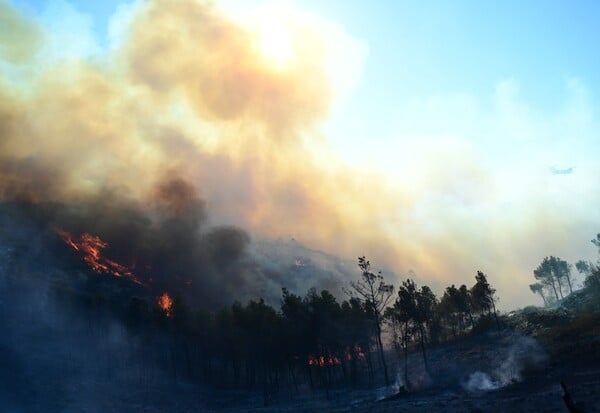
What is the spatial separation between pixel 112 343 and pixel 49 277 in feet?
244

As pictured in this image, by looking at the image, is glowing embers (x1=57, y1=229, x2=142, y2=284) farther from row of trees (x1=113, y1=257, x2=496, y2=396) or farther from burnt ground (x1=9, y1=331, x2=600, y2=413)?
burnt ground (x1=9, y1=331, x2=600, y2=413)

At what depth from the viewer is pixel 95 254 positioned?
18925 cm

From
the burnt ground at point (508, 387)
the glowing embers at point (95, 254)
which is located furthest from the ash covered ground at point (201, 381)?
the glowing embers at point (95, 254)

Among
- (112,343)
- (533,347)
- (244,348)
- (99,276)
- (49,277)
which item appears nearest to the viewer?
(533,347)

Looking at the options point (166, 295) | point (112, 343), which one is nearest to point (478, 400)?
point (112, 343)

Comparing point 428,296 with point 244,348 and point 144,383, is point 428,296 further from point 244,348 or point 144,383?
point 144,383

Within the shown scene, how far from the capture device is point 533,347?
6044cm

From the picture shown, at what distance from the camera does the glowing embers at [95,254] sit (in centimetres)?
18112

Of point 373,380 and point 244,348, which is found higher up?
point 244,348

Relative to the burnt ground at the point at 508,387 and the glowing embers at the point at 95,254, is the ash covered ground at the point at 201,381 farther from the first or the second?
the glowing embers at the point at 95,254

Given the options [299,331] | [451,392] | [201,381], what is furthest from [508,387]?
[201,381]

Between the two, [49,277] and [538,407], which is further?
[49,277]

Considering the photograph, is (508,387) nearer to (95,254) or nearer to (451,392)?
(451,392)

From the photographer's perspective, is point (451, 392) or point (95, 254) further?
point (95, 254)
